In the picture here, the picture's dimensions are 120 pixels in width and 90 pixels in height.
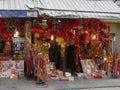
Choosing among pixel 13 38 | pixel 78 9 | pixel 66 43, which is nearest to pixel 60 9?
pixel 78 9

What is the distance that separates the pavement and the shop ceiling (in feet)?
10.4

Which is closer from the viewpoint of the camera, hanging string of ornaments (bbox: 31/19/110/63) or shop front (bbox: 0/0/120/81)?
shop front (bbox: 0/0/120/81)

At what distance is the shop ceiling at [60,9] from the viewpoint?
16.5 metres

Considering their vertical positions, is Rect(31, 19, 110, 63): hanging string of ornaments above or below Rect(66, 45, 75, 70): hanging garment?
above

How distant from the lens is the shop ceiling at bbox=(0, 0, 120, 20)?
16.5 m

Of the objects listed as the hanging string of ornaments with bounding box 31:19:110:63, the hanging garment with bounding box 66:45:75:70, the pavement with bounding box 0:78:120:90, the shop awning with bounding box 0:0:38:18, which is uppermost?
the shop awning with bounding box 0:0:38:18

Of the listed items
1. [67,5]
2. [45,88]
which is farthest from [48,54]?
[45,88]

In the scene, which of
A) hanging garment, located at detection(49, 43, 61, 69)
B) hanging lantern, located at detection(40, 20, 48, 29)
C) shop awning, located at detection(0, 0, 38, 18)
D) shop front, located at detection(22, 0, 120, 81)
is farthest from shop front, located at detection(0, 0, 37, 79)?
hanging garment, located at detection(49, 43, 61, 69)

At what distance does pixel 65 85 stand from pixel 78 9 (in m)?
3.98

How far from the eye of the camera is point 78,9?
17875mm

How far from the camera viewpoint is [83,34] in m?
19.6

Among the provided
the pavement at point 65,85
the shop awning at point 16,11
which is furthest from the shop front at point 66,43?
the shop awning at point 16,11

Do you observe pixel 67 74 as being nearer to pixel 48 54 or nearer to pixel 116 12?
pixel 48 54

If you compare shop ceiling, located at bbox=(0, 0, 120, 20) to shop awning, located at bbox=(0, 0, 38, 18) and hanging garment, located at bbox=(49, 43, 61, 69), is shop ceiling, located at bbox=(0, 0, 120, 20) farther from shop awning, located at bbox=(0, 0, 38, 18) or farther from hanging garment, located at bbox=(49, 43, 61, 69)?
hanging garment, located at bbox=(49, 43, 61, 69)
